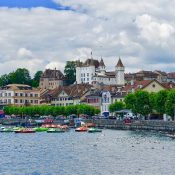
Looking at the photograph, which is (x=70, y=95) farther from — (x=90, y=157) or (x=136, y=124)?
(x=90, y=157)

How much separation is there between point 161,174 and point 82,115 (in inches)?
4256

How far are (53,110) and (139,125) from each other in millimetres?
51357

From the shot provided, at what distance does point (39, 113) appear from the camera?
575 feet

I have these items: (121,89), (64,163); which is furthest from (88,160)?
(121,89)

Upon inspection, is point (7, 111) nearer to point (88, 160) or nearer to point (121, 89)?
point (121, 89)

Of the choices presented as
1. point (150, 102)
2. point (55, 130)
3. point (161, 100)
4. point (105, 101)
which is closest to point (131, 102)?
point (150, 102)

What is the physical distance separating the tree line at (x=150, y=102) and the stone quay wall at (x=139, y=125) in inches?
145

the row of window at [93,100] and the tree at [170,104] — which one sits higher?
the row of window at [93,100]

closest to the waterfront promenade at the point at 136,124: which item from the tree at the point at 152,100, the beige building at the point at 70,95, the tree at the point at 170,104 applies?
the tree at the point at 170,104

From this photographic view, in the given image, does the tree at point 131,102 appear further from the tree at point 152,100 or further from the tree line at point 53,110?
the tree line at point 53,110

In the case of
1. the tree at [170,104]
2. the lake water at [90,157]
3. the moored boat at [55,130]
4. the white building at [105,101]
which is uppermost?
the white building at [105,101]

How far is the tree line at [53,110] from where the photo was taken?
16325 cm

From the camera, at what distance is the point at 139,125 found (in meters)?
122

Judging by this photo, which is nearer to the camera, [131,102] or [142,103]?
[142,103]
